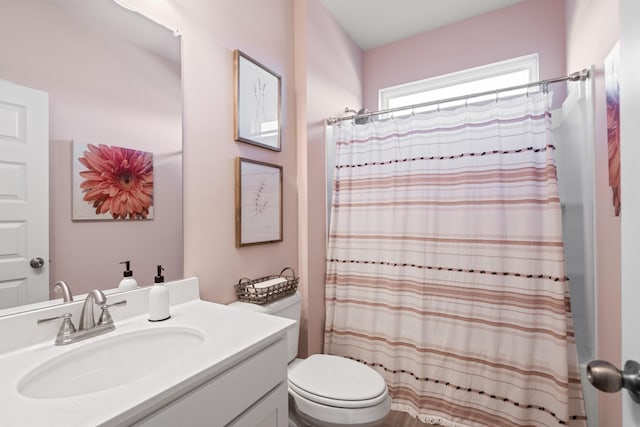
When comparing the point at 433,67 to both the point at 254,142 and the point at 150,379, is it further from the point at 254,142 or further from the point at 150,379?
the point at 150,379

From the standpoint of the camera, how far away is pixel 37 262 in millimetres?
905

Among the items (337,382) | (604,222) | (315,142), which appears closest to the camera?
(604,222)

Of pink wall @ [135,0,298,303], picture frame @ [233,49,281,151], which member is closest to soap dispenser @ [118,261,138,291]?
pink wall @ [135,0,298,303]

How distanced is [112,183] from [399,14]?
2233 mm

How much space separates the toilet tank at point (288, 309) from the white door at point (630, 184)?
1.18 meters

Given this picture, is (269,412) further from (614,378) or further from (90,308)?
(614,378)

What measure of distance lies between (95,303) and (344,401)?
1.00m

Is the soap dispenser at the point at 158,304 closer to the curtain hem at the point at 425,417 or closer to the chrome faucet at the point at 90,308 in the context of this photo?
the chrome faucet at the point at 90,308

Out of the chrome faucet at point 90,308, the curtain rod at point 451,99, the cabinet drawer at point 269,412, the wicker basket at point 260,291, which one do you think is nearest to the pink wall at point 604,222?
the curtain rod at point 451,99

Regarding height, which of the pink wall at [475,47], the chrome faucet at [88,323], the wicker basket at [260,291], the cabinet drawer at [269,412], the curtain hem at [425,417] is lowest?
the curtain hem at [425,417]

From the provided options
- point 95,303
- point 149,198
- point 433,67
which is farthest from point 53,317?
point 433,67

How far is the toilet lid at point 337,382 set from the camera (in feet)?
4.16

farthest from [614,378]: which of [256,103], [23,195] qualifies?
[256,103]

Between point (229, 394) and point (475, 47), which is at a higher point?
point (475, 47)
